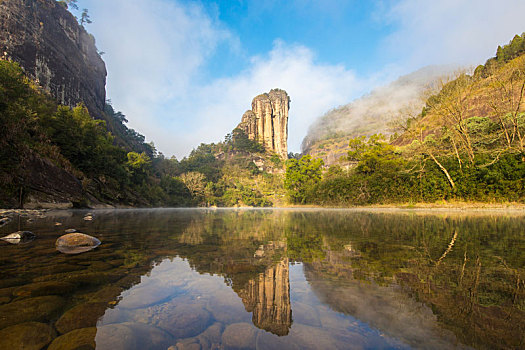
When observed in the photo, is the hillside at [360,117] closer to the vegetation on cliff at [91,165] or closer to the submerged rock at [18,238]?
the vegetation on cliff at [91,165]

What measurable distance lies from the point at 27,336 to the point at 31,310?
41cm

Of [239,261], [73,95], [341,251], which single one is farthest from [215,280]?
[73,95]

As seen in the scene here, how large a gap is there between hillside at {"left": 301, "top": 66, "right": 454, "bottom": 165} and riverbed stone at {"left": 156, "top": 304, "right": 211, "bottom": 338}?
8406cm

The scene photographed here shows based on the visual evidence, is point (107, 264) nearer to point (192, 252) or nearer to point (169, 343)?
point (192, 252)

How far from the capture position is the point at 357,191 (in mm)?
21844

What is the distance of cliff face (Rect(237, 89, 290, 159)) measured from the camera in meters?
77.4

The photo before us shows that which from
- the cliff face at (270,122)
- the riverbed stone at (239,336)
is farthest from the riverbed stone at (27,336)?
the cliff face at (270,122)

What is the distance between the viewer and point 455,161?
16234 millimetres

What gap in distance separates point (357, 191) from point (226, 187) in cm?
3452

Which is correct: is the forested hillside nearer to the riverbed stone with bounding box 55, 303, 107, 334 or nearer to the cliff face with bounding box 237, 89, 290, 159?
the riverbed stone with bounding box 55, 303, 107, 334

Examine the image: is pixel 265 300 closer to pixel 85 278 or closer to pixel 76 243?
pixel 85 278

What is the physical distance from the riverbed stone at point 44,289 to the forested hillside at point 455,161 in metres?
A: 19.3

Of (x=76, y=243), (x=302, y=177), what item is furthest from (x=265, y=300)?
(x=302, y=177)

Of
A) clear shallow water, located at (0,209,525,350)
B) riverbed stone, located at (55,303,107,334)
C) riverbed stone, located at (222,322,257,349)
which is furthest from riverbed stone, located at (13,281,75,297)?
riverbed stone, located at (222,322,257,349)
